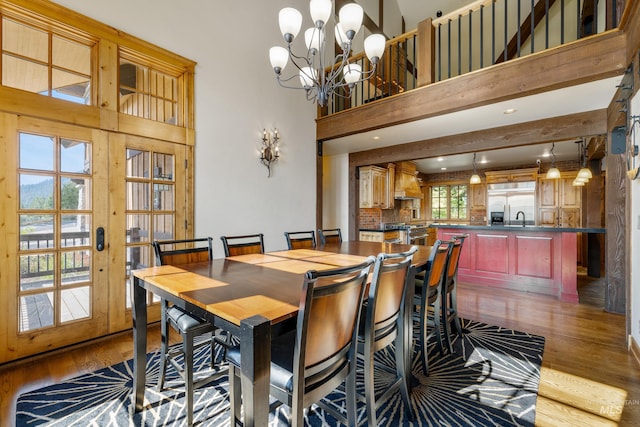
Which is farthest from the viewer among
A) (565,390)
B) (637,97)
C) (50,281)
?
(50,281)

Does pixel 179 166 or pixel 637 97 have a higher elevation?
pixel 637 97

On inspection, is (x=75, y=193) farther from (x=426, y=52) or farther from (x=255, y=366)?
(x=426, y=52)

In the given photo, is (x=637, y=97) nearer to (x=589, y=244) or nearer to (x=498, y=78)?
(x=498, y=78)

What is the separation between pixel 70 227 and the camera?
2.60 meters

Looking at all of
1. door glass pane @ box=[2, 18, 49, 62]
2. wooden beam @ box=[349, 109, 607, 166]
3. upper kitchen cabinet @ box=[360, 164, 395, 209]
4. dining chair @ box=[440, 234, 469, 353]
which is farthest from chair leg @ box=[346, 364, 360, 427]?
upper kitchen cabinet @ box=[360, 164, 395, 209]

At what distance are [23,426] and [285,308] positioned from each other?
5.86 feet

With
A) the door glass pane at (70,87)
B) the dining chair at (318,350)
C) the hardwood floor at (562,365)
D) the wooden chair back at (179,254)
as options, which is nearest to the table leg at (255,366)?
the dining chair at (318,350)

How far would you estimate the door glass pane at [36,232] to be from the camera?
2387mm

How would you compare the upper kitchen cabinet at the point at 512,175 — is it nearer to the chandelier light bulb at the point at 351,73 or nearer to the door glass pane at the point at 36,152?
the chandelier light bulb at the point at 351,73

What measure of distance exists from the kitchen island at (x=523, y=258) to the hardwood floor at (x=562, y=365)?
0.60 metres

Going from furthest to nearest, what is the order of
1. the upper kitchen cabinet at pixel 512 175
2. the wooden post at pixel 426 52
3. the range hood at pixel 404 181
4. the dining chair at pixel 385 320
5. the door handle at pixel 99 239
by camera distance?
the upper kitchen cabinet at pixel 512 175 < the range hood at pixel 404 181 < the wooden post at pixel 426 52 < the door handle at pixel 99 239 < the dining chair at pixel 385 320

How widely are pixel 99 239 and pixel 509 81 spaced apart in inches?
173

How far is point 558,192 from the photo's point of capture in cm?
723

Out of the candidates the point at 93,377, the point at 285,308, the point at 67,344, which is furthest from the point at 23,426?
the point at 285,308
